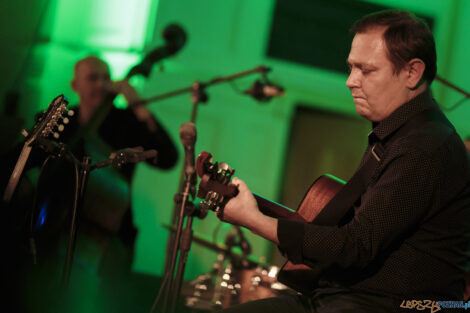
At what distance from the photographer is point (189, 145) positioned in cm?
215

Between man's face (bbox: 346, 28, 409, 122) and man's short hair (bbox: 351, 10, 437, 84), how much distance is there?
2 centimetres

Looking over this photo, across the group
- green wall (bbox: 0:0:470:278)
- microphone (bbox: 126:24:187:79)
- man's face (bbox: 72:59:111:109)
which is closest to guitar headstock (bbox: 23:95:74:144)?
microphone (bbox: 126:24:187:79)

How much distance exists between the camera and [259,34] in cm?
544

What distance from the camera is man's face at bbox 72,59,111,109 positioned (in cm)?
385

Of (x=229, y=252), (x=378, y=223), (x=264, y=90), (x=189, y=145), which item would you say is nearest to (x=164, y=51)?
(x=264, y=90)

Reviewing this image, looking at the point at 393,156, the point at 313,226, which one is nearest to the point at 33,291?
the point at 313,226

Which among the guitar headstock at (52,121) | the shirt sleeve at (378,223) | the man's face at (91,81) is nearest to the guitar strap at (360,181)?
the shirt sleeve at (378,223)

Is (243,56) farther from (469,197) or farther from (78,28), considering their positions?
(469,197)

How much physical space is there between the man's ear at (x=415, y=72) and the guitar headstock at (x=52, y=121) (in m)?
1.30

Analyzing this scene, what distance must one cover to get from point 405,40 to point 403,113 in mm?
249

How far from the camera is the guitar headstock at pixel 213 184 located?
5.67ft

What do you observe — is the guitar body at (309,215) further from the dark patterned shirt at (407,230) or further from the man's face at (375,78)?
the man's face at (375,78)

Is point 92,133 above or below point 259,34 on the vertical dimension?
below

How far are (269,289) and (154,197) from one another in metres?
2.57
